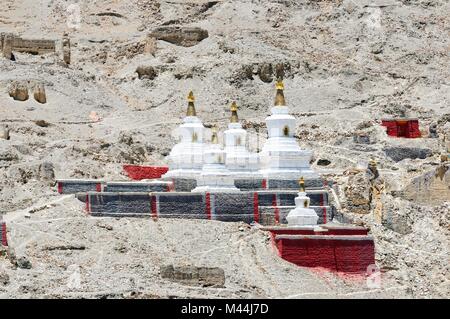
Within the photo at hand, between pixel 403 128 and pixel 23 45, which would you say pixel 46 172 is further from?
pixel 23 45

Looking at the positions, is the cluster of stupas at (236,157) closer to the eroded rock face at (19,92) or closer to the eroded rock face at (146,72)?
the eroded rock face at (19,92)

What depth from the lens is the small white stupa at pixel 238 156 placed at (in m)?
53.9

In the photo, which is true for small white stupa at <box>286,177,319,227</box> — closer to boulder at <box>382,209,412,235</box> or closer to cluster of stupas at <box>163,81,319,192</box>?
cluster of stupas at <box>163,81,319,192</box>

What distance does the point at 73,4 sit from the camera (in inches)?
3482

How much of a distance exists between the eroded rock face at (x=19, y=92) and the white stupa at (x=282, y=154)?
56.6ft

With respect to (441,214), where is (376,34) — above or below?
above

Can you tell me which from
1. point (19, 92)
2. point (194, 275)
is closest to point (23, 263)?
point (194, 275)

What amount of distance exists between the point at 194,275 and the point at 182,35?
123ft

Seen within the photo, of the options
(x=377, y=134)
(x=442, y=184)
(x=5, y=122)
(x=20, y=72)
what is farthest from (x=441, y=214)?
(x=20, y=72)

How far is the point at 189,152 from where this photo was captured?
54.9m

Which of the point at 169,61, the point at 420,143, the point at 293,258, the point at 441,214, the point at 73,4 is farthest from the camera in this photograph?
the point at 73,4

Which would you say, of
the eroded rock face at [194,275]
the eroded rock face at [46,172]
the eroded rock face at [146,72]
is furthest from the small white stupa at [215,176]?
the eroded rock face at [146,72]
